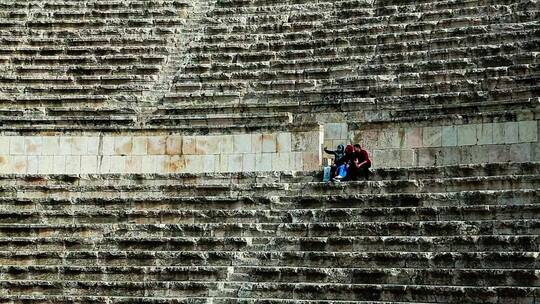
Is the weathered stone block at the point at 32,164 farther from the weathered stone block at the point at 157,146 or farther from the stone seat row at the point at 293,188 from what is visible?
the weathered stone block at the point at 157,146

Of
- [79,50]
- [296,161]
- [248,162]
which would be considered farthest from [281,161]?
[79,50]

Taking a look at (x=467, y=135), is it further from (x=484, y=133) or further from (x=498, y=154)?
(x=498, y=154)

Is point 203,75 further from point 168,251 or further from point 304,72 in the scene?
point 168,251

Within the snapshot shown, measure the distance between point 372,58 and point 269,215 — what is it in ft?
15.1

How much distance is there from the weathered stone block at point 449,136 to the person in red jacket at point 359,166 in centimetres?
157

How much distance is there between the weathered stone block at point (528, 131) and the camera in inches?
641

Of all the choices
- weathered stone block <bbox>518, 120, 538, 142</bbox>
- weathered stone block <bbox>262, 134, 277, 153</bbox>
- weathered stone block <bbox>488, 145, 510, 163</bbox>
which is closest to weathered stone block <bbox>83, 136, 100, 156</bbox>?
weathered stone block <bbox>262, 134, 277, 153</bbox>

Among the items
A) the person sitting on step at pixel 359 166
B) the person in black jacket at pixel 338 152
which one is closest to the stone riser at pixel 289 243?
the person sitting on step at pixel 359 166

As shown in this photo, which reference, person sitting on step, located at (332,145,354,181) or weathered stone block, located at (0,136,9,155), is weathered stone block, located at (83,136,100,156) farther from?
person sitting on step, located at (332,145,354,181)

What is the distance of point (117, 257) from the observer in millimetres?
15453

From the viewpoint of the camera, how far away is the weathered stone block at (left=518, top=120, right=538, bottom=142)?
16281mm

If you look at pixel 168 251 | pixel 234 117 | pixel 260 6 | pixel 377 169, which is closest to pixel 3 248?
pixel 168 251

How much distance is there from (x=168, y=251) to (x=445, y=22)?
6942 mm

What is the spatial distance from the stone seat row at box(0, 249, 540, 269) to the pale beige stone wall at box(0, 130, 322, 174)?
2.83 metres
